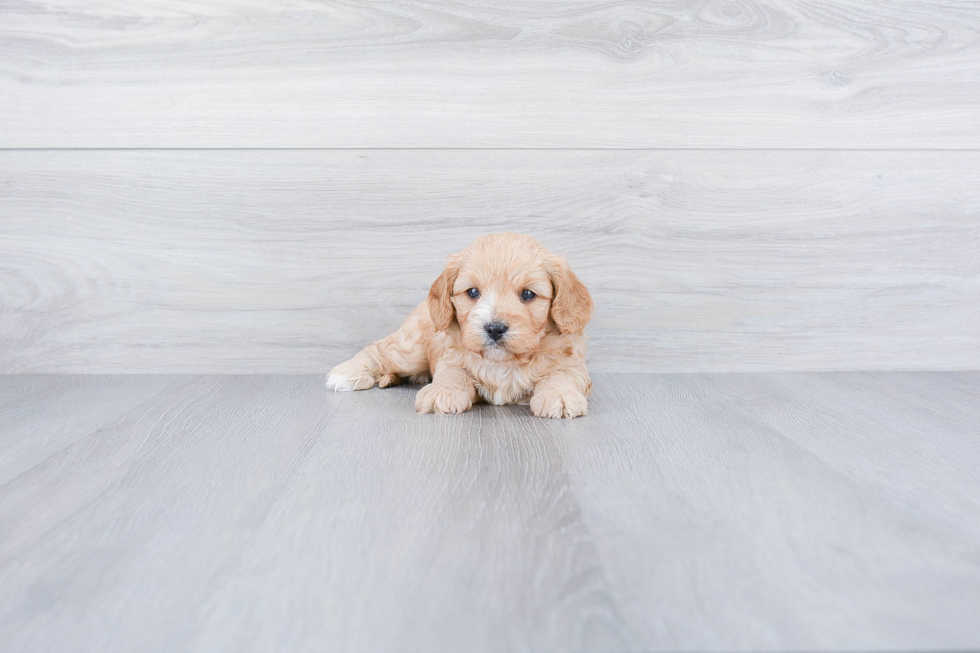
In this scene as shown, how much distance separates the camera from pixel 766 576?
0.86 m

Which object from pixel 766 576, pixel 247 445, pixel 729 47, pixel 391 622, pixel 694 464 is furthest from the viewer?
pixel 729 47

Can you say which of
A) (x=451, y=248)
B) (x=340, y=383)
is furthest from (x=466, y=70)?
(x=340, y=383)

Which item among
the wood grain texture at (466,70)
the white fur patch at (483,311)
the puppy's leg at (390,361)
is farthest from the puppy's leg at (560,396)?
the wood grain texture at (466,70)

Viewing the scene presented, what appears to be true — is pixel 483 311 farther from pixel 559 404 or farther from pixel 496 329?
pixel 559 404

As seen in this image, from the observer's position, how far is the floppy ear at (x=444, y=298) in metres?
1.81

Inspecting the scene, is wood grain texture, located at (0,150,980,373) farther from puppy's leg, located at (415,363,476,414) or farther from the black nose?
the black nose

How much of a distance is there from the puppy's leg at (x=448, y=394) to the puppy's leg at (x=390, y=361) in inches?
9.0

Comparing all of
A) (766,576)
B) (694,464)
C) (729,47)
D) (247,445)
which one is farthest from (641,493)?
(729,47)

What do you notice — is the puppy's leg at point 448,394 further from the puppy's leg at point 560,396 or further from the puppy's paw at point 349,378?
the puppy's paw at point 349,378

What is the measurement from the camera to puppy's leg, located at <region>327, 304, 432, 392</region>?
6.77ft

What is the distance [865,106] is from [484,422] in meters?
1.70

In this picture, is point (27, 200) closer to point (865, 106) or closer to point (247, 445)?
point (247, 445)

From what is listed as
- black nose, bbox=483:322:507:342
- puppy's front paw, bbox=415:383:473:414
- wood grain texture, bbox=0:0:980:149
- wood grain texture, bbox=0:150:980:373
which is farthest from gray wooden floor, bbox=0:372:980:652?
wood grain texture, bbox=0:0:980:149

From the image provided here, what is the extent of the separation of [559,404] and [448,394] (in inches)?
11.5
